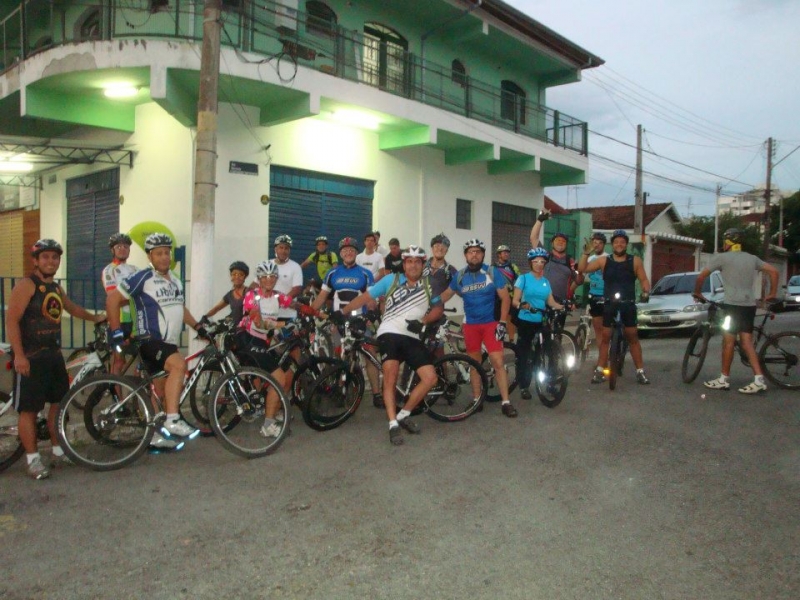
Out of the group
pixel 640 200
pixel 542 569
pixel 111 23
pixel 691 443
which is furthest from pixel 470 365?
pixel 640 200

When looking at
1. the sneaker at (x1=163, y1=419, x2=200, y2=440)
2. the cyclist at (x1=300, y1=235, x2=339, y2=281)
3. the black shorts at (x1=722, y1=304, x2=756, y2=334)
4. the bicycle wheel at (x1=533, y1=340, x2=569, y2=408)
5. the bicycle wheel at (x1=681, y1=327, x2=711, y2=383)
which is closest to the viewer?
the sneaker at (x1=163, y1=419, x2=200, y2=440)

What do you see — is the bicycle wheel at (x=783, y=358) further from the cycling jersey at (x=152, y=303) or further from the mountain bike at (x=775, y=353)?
the cycling jersey at (x=152, y=303)

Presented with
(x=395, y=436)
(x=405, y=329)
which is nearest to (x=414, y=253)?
(x=405, y=329)

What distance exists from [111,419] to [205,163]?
160 inches

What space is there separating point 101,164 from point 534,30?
11.7 meters

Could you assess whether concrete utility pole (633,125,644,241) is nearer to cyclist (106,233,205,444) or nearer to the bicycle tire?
cyclist (106,233,205,444)

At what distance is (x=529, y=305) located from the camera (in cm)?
769

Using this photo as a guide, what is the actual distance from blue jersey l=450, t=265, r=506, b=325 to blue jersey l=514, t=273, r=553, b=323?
649 millimetres

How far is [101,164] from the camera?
14.0 meters

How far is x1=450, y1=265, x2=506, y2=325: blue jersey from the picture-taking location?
7.21 metres

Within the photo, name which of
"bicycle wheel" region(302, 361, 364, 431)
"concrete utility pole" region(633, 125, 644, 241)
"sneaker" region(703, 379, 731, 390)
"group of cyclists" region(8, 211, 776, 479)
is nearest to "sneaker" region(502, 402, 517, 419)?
"group of cyclists" region(8, 211, 776, 479)

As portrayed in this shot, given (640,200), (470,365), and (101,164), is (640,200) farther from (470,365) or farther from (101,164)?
(470,365)

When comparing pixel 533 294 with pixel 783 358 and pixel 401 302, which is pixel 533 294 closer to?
pixel 401 302

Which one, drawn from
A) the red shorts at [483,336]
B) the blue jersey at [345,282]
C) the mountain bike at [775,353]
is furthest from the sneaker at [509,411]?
the mountain bike at [775,353]
